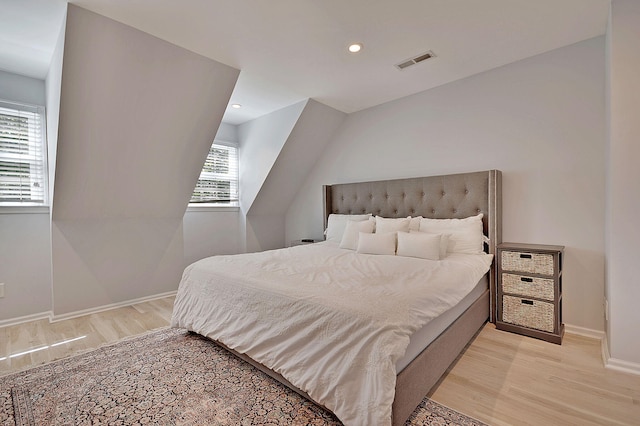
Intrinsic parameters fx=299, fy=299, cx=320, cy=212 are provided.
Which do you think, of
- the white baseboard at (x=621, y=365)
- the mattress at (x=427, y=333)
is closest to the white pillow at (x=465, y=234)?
the mattress at (x=427, y=333)

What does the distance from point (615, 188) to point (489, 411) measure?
165 centimetres

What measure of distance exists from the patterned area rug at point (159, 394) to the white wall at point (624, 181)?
1326 millimetres

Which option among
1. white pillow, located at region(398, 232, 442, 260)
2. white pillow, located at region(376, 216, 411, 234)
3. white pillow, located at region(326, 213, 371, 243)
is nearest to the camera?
white pillow, located at region(398, 232, 442, 260)

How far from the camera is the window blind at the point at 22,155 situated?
296 cm

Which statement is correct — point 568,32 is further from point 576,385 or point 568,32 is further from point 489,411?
point 489,411

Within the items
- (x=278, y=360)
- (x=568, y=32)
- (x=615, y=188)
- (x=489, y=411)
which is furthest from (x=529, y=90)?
(x=278, y=360)

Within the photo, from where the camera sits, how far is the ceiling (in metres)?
2.04

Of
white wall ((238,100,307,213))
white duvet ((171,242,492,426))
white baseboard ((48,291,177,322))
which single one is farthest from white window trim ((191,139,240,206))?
white duvet ((171,242,492,426))

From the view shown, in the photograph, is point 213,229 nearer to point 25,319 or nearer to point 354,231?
point 25,319

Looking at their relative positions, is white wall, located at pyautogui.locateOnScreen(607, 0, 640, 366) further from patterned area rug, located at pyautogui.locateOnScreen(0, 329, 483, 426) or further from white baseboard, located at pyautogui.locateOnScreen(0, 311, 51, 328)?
white baseboard, located at pyautogui.locateOnScreen(0, 311, 51, 328)

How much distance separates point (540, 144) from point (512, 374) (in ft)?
6.50

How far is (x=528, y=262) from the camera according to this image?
2.49m

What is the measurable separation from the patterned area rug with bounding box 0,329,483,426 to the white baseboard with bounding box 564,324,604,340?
1.73 m

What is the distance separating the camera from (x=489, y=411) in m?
1.60
